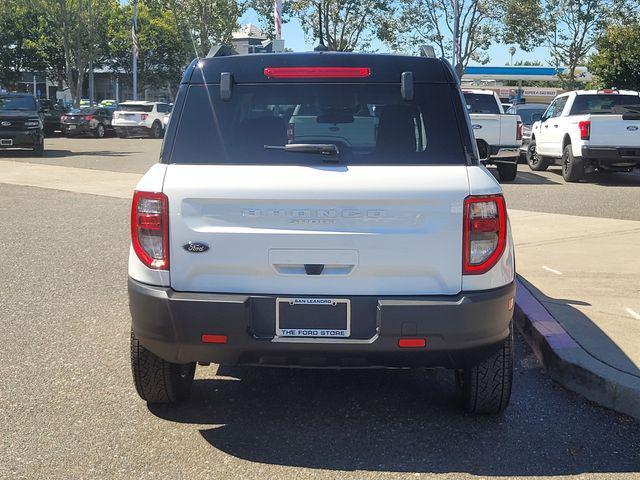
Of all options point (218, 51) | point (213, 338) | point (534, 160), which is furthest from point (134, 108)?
point (213, 338)

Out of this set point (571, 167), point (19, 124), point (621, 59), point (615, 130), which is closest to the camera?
Result: point (615, 130)

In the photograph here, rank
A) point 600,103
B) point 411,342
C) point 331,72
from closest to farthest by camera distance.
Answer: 1. point 411,342
2. point 331,72
3. point 600,103

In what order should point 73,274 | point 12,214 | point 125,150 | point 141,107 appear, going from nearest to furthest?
point 73,274 < point 12,214 < point 125,150 < point 141,107

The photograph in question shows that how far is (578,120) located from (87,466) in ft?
47.8

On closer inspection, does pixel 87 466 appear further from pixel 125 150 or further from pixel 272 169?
pixel 125 150

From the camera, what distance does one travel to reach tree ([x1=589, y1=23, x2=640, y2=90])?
23547 mm

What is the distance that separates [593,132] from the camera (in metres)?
15.9

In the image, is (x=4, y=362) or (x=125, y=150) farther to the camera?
(x=125, y=150)

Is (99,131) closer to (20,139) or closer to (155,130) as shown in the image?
(155,130)

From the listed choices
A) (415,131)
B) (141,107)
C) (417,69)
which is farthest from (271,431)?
(141,107)

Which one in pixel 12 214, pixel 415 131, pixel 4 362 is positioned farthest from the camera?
pixel 12 214

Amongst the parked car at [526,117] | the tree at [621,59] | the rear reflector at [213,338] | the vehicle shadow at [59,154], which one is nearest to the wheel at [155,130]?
the vehicle shadow at [59,154]

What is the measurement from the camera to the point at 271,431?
163 inches

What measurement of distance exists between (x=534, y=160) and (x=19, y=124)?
1408cm
